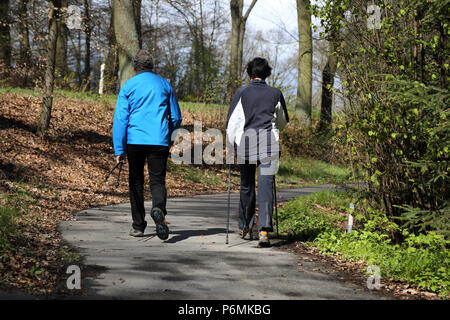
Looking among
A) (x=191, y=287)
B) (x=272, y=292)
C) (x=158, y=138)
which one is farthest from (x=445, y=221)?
(x=158, y=138)

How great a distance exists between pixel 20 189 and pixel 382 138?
6.59 metres

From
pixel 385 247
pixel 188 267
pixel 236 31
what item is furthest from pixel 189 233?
pixel 236 31

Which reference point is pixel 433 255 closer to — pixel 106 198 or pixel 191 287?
pixel 191 287

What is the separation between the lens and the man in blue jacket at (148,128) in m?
7.21

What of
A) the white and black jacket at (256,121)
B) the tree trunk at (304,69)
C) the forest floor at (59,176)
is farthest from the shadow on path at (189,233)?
the tree trunk at (304,69)

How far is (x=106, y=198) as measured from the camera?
12000mm

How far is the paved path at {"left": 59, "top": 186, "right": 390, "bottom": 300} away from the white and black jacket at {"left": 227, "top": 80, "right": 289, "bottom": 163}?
1.23m

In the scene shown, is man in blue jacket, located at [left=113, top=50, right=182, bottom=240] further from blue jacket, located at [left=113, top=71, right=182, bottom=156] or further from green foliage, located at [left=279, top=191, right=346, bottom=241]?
green foliage, located at [left=279, top=191, right=346, bottom=241]

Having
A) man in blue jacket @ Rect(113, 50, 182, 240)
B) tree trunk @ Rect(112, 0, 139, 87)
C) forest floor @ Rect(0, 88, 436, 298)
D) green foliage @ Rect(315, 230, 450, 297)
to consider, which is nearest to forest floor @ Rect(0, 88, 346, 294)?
forest floor @ Rect(0, 88, 436, 298)

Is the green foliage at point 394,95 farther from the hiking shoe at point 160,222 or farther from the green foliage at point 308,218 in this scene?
the hiking shoe at point 160,222

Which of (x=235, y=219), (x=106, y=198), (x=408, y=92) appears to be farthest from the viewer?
(x=106, y=198)

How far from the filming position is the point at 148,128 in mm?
7215

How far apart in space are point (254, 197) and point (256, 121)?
41.6 inches
